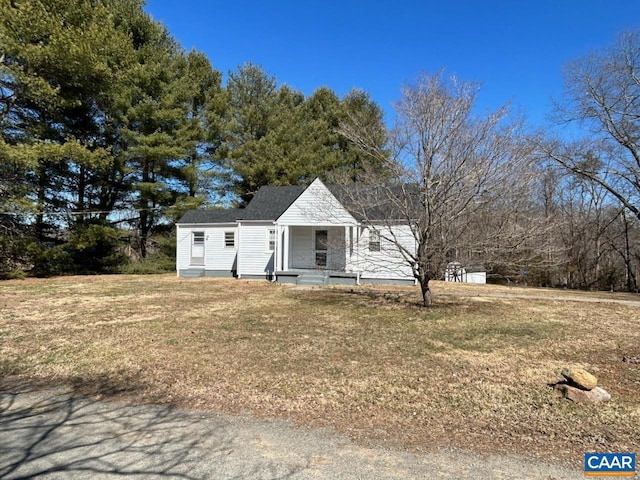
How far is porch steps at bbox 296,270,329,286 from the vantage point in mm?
15830

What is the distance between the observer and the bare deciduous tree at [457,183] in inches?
327

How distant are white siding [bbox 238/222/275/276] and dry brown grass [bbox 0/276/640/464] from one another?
7427 millimetres

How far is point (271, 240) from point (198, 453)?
15.1 meters

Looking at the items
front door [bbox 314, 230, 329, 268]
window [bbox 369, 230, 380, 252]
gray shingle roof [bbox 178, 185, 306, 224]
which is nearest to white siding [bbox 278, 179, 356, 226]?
gray shingle roof [bbox 178, 185, 306, 224]

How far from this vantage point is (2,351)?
5633 mm

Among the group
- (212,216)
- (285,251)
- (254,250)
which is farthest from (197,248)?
(285,251)

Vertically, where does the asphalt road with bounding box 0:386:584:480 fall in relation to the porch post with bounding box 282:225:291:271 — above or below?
below

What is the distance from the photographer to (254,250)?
1777 centimetres

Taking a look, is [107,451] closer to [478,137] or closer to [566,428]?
[566,428]

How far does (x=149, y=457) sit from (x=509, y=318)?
837 centimetres

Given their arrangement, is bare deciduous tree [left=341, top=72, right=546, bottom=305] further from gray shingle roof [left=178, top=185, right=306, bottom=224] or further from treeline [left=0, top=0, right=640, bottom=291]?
gray shingle roof [left=178, top=185, right=306, bottom=224]

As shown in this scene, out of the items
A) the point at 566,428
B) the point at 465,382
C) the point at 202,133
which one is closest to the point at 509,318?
the point at 465,382

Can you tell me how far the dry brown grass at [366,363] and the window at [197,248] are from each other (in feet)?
30.8

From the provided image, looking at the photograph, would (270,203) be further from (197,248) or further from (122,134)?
(122,134)
